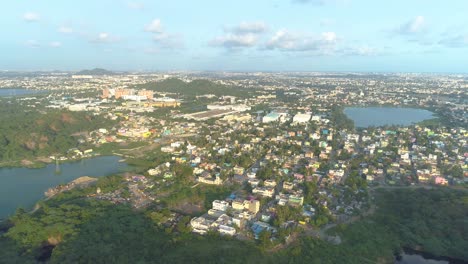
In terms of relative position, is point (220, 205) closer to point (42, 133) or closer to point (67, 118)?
point (42, 133)

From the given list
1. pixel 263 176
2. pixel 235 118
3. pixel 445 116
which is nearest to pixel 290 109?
pixel 235 118

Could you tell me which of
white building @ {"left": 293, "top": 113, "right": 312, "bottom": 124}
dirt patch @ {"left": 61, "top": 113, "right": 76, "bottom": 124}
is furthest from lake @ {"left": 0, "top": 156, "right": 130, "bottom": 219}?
white building @ {"left": 293, "top": 113, "right": 312, "bottom": 124}

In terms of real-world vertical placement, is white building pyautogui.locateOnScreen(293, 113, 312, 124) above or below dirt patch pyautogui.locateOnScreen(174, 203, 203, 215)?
above

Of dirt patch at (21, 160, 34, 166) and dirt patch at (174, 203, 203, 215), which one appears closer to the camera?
dirt patch at (174, 203, 203, 215)

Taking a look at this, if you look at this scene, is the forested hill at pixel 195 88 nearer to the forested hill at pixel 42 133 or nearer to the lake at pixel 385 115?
the lake at pixel 385 115

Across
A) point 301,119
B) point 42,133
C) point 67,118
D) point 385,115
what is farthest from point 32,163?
point 385,115

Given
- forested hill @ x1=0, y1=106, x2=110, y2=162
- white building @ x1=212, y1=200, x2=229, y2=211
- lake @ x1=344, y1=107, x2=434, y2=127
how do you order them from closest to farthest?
1. white building @ x1=212, y1=200, x2=229, y2=211
2. forested hill @ x1=0, y1=106, x2=110, y2=162
3. lake @ x1=344, y1=107, x2=434, y2=127

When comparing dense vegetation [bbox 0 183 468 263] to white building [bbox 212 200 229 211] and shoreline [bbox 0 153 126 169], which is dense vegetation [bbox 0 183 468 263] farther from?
shoreline [bbox 0 153 126 169]
